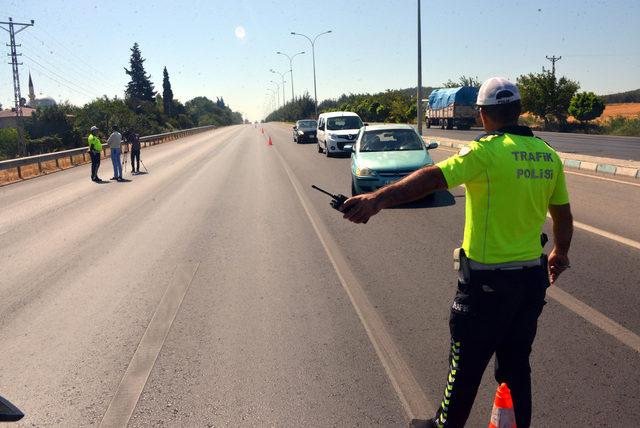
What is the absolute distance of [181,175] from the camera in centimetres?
1906

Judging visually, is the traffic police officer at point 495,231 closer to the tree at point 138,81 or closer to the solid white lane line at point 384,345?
the solid white lane line at point 384,345

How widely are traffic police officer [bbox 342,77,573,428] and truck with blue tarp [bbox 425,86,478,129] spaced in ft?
127

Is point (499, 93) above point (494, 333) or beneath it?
above

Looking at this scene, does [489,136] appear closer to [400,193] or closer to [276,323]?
[400,193]

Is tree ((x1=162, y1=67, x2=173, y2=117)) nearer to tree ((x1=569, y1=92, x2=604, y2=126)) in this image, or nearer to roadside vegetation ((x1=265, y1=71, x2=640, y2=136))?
roadside vegetation ((x1=265, y1=71, x2=640, y2=136))

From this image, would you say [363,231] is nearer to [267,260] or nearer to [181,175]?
[267,260]

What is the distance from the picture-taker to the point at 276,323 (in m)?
4.93

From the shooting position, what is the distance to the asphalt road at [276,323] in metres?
3.51

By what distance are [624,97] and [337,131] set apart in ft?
295

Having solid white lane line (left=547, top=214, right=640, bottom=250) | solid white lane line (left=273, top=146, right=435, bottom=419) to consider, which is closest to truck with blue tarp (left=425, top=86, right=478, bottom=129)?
solid white lane line (left=547, top=214, right=640, bottom=250)

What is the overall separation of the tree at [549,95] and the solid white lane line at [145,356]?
159 ft

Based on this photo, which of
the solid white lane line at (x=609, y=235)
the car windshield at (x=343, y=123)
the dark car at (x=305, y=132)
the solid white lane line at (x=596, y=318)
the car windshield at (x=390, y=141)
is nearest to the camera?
the solid white lane line at (x=596, y=318)

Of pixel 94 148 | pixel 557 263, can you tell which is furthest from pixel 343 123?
pixel 557 263

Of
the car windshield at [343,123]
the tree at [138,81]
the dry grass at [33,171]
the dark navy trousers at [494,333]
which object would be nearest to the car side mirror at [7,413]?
the dark navy trousers at [494,333]
